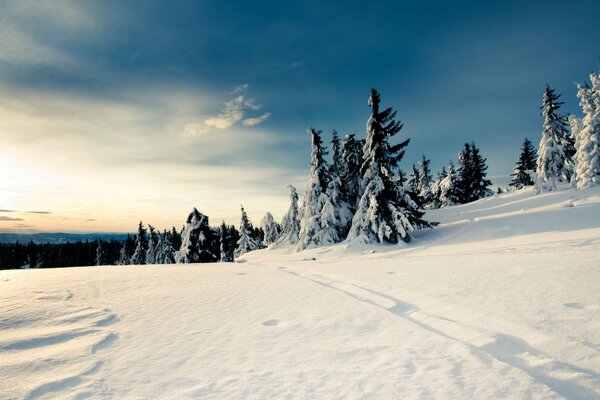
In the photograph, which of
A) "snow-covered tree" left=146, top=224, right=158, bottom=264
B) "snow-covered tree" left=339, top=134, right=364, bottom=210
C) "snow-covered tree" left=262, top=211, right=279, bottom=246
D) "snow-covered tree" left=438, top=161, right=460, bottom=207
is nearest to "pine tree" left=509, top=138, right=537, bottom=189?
"snow-covered tree" left=438, top=161, right=460, bottom=207

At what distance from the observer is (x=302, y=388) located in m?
3.18

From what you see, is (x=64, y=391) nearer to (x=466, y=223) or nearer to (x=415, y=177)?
(x=466, y=223)

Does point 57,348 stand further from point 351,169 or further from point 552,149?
point 552,149

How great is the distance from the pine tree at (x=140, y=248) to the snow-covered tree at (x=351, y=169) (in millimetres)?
46387

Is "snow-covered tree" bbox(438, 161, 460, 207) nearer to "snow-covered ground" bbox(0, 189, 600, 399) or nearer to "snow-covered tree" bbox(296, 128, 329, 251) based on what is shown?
"snow-covered tree" bbox(296, 128, 329, 251)

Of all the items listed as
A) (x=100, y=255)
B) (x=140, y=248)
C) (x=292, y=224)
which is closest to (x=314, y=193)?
(x=292, y=224)

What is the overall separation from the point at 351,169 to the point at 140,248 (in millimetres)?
48830

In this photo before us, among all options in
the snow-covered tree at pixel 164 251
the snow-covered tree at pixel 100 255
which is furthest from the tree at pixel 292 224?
the snow-covered tree at pixel 100 255

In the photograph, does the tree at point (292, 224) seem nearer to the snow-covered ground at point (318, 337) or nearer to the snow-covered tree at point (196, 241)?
the snow-covered tree at point (196, 241)

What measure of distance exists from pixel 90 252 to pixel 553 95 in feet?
387

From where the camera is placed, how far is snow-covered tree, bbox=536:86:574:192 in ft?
104

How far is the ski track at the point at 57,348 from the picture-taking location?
327 cm

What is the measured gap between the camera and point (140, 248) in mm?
57875

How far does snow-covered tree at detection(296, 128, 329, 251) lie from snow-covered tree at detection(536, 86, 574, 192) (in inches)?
973
